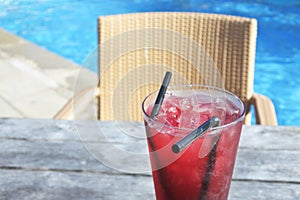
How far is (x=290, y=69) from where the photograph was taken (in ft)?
14.3

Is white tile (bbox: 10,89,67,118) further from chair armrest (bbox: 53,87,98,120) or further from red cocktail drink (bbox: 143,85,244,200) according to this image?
red cocktail drink (bbox: 143,85,244,200)

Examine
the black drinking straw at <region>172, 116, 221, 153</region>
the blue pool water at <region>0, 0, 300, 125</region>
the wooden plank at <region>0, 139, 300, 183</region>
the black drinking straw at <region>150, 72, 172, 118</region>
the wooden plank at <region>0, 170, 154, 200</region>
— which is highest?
the black drinking straw at <region>150, 72, 172, 118</region>

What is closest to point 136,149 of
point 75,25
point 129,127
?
point 129,127

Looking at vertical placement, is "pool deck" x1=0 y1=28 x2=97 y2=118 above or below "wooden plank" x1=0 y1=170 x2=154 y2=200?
below

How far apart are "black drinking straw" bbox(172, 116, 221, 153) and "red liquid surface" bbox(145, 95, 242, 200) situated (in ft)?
0.04

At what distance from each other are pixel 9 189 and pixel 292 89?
3459 mm

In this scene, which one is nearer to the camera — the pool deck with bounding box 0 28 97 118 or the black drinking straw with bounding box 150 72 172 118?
the black drinking straw with bounding box 150 72 172 118

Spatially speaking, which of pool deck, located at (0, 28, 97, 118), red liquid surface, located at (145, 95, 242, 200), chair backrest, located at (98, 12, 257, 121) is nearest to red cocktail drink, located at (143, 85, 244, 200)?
red liquid surface, located at (145, 95, 242, 200)

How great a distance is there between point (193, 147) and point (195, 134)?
1.3 inches

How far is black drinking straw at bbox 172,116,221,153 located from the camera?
575 millimetres

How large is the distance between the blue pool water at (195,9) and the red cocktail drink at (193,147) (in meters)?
3.08

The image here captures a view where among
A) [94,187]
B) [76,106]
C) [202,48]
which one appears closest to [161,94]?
[94,187]

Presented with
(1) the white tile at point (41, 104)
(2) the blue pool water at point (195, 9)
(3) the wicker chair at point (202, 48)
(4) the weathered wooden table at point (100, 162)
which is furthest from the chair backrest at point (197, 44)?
(2) the blue pool water at point (195, 9)

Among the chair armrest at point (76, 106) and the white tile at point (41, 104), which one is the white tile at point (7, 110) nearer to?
the white tile at point (41, 104)
